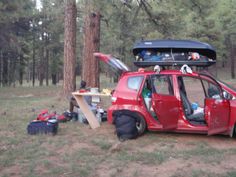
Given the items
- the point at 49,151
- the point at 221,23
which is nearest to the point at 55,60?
the point at 221,23

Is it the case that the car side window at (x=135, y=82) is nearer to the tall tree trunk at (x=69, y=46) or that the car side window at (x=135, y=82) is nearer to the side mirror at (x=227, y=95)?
the side mirror at (x=227, y=95)

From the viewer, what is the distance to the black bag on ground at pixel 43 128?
8.17 metres

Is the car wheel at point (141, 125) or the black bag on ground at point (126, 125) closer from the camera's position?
the black bag on ground at point (126, 125)

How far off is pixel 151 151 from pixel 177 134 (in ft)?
5.10

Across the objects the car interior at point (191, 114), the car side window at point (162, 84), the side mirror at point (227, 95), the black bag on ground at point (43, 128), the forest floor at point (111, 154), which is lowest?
the forest floor at point (111, 154)

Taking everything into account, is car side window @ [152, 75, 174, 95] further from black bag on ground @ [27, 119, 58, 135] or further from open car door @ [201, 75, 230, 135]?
black bag on ground @ [27, 119, 58, 135]

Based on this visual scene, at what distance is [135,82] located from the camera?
26.2 feet

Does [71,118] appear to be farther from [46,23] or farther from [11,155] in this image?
[46,23]

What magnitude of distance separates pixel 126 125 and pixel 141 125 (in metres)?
0.36

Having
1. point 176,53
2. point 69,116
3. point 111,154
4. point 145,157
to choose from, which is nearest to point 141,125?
point 111,154

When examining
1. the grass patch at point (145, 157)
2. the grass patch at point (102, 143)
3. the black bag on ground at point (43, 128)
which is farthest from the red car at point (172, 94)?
the black bag on ground at point (43, 128)

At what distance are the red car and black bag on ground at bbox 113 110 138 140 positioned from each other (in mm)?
108

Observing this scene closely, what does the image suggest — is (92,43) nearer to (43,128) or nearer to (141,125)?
(43,128)

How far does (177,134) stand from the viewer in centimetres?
815
